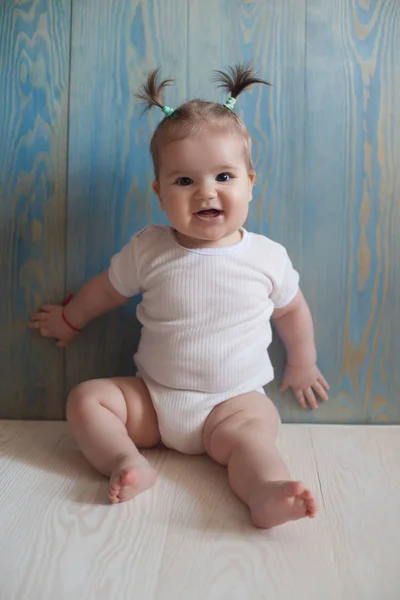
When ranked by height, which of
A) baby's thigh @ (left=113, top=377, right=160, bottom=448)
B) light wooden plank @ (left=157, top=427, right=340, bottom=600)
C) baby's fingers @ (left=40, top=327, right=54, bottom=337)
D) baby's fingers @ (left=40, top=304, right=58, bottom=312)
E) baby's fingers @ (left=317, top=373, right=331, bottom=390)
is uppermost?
baby's fingers @ (left=40, top=304, right=58, bottom=312)

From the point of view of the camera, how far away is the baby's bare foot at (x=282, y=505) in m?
0.99

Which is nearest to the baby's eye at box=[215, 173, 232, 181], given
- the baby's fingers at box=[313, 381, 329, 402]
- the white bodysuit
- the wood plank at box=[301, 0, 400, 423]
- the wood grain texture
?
the white bodysuit

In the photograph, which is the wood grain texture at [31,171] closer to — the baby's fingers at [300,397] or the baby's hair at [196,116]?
the baby's hair at [196,116]

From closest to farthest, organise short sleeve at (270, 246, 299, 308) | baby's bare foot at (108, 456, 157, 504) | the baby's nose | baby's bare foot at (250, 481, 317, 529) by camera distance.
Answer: baby's bare foot at (250, 481, 317, 529), baby's bare foot at (108, 456, 157, 504), the baby's nose, short sleeve at (270, 246, 299, 308)

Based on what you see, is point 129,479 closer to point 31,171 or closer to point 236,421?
point 236,421

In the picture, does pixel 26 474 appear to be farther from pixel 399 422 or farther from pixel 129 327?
pixel 399 422

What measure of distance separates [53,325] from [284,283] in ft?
1.58

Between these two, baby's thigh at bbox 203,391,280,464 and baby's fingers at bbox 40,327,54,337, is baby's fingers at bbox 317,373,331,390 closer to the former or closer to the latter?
baby's thigh at bbox 203,391,280,464

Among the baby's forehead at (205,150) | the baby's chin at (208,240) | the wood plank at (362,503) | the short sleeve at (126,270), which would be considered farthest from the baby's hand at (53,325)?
the wood plank at (362,503)

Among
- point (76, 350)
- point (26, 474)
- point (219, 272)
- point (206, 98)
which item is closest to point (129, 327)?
point (76, 350)

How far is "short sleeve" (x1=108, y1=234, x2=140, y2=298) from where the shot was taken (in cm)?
135

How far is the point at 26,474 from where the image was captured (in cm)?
122

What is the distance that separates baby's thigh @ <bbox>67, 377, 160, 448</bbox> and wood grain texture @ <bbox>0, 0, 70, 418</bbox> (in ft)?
0.70

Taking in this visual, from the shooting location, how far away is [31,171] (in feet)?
4.72
